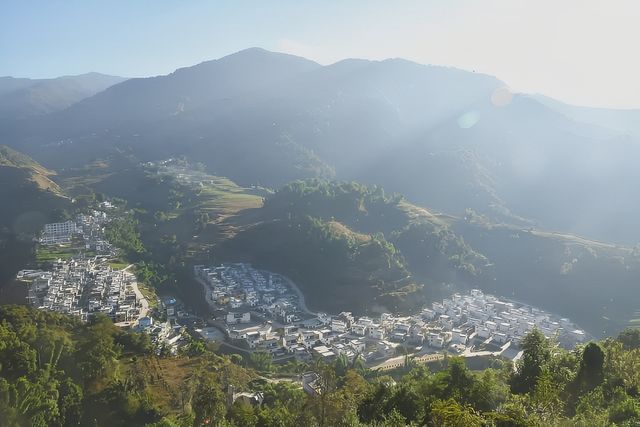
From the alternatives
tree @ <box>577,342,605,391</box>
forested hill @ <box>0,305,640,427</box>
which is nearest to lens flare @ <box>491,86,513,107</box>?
forested hill @ <box>0,305,640,427</box>

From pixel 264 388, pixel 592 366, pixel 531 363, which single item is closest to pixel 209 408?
pixel 264 388

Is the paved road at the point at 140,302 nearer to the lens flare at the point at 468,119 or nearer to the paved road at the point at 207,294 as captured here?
the paved road at the point at 207,294

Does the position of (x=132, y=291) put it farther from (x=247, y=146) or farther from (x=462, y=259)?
(x=247, y=146)

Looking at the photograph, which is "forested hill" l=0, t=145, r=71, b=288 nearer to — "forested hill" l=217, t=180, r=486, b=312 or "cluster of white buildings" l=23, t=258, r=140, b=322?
"cluster of white buildings" l=23, t=258, r=140, b=322

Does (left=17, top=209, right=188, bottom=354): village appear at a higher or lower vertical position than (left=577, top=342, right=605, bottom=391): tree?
lower

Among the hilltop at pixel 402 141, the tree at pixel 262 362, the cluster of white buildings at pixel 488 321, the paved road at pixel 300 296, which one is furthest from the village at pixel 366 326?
the hilltop at pixel 402 141

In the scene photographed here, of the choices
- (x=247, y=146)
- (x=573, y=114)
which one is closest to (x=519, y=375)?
(x=247, y=146)

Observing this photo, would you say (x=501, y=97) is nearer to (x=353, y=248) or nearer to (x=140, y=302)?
(x=353, y=248)
